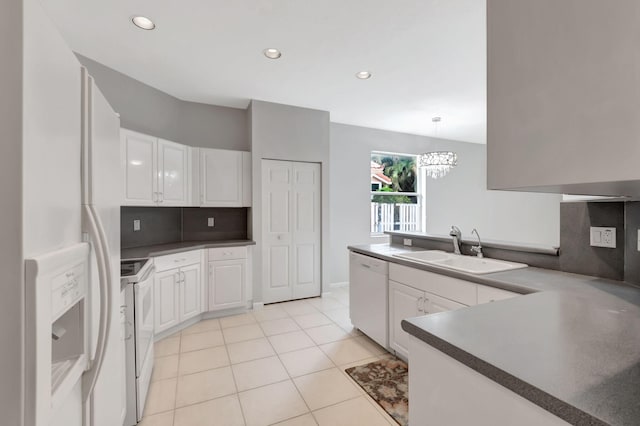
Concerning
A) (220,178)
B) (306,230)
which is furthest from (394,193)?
(220,178)

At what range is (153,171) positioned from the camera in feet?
10.3

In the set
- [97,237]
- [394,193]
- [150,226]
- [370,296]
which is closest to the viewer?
[97,237]

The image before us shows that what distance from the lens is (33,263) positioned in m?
0.56

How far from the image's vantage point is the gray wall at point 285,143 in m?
3.81

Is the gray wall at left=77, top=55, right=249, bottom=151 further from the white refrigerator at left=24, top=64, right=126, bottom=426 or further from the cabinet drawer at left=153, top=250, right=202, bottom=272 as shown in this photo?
the white refrigerator at left=24, top=64, right=126, bottom=426

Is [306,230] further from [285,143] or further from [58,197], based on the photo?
[58,197]

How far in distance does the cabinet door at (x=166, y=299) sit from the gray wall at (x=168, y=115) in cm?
175

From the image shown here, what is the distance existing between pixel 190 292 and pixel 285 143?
2.27 m

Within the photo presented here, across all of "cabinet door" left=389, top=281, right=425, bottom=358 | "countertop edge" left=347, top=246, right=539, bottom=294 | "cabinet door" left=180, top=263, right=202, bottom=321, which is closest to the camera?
"countertop edge" left=347, top=246, right=539, bottom=294

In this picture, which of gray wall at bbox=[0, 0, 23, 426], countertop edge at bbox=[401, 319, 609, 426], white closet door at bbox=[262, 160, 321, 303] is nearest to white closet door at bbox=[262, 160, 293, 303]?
white closet door at bbox=[262, 160, 321, 303]

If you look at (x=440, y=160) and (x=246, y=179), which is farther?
(x=440, y=160)

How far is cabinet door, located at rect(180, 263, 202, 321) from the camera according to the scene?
3.12 meters

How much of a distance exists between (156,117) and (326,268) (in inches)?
121

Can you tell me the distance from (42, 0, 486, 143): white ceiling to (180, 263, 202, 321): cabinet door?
2.22 metres
